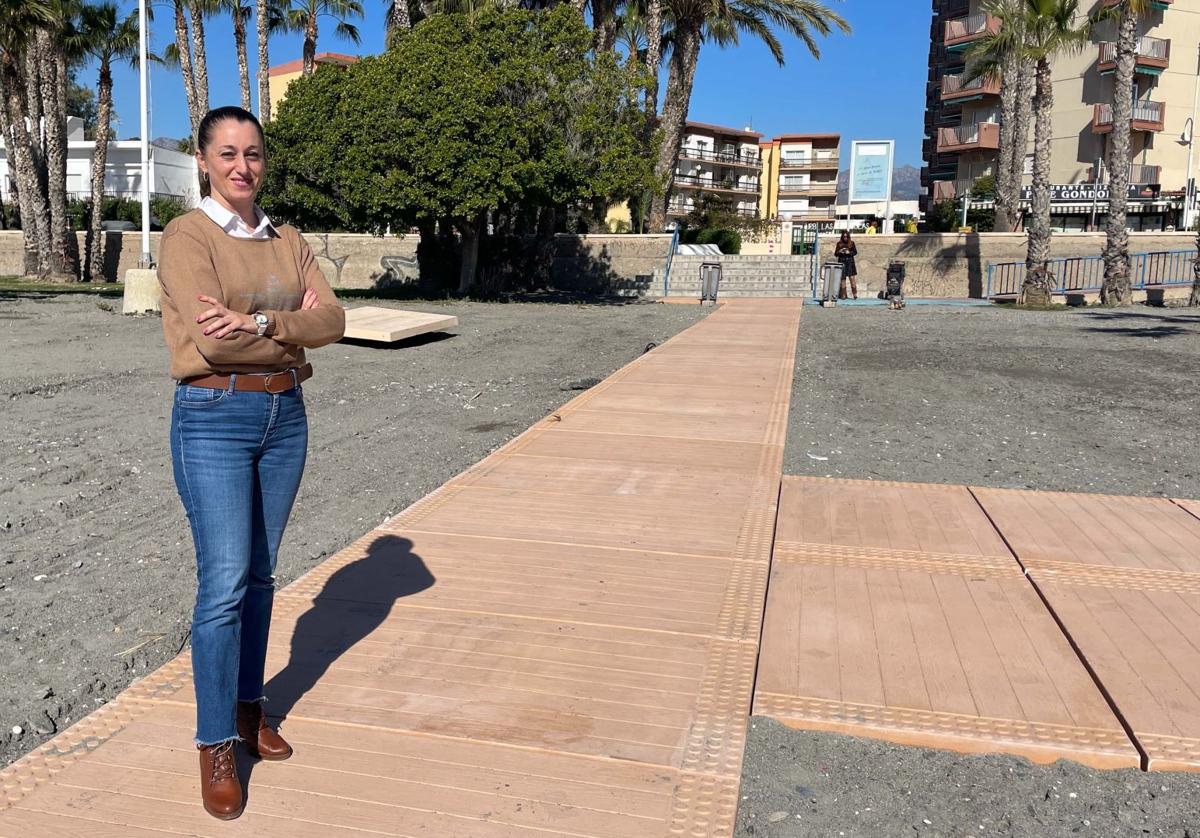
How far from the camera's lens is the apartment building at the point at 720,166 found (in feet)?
263

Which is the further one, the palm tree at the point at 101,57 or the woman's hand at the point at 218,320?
the palm tree at the point at 101,57

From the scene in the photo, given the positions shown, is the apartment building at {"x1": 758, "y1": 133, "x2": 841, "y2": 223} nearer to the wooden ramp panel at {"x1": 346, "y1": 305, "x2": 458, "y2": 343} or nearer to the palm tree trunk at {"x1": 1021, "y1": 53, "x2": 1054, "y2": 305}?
the palm tree trunk at {"x1": 1021, "y1": 53, "x2": 1054, "y2": 305}

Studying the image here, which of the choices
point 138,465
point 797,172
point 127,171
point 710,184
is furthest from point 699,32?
point 797,172

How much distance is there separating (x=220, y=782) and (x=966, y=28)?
5768cm

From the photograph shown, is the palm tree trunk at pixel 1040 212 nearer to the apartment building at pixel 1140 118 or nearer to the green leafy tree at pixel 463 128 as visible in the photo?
the green leafy tree at pixel 463 128

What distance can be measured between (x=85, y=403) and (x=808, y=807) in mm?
8478

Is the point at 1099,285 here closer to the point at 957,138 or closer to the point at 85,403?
the point at 85,403

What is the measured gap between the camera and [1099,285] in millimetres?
25656

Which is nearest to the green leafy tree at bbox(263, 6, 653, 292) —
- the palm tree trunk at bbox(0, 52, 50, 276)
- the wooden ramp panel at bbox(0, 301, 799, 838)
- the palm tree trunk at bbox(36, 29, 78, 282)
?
the palm tree trunk at bbox(36, 29, 78, 282)

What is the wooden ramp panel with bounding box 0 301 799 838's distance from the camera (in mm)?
2828

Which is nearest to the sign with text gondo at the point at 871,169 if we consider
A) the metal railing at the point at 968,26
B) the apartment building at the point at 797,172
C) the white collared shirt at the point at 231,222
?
the metal railing at the point at 968,26

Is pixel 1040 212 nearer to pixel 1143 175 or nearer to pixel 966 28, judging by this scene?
pixel 1143 175

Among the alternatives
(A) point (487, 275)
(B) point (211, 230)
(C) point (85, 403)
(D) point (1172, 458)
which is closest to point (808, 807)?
(B) point (211, 230)

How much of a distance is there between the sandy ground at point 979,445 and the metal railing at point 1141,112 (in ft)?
99.6
